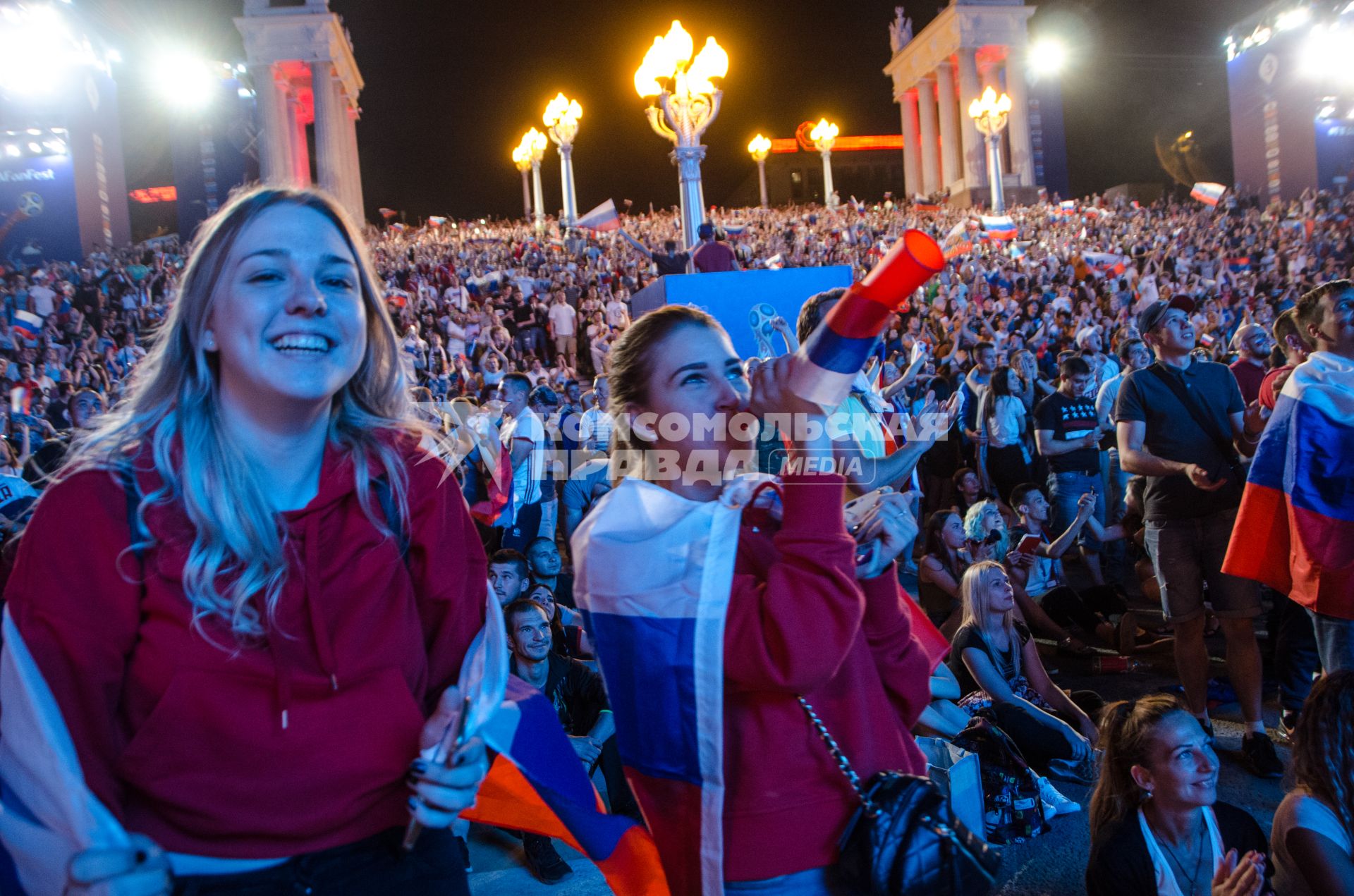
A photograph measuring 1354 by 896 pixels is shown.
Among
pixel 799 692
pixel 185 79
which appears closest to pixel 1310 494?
pixel 799 692

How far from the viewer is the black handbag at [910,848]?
56.8 inches

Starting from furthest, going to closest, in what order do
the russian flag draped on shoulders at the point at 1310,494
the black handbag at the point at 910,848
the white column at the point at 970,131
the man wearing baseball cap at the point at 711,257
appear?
the white column at the point at 970,131 → the man wearing baseball cap at the point at 711,257 → the russian flag draped on shoulders at the point at 1310,494 → the black handbag at the point at 910,848

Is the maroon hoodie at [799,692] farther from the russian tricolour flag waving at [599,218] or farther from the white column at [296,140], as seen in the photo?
the white column at [296,140]

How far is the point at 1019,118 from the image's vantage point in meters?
43.2

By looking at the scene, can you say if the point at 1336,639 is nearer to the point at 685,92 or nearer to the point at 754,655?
the point at 754,655

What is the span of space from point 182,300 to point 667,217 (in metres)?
30.7

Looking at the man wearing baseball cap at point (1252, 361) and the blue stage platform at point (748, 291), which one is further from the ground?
the blue stage platform at point (748, 291)

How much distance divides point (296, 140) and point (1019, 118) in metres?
31.2

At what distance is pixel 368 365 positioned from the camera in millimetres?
1741

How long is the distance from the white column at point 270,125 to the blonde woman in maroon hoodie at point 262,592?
39667mm

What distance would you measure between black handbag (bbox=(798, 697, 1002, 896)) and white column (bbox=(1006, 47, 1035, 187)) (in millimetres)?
44872

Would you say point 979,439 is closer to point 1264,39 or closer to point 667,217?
point 667,217

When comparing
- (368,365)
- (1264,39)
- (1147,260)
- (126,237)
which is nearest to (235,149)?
(126,237)

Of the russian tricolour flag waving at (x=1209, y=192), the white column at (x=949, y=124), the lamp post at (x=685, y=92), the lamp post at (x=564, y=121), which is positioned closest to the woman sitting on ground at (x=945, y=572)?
the lamp post at (x=685, y=92)
